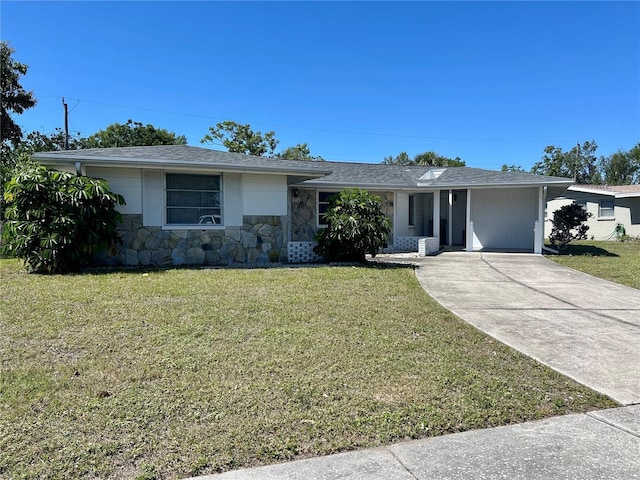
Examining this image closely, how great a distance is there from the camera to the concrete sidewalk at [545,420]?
2551mm

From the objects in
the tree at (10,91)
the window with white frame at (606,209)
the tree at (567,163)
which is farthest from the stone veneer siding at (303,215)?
the tree at (567,163)

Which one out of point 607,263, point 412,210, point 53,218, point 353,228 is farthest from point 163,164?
point 607,263

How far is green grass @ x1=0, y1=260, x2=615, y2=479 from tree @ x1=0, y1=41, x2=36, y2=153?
16036 mm

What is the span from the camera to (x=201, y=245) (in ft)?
35.9

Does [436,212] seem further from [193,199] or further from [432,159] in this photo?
[432,159]

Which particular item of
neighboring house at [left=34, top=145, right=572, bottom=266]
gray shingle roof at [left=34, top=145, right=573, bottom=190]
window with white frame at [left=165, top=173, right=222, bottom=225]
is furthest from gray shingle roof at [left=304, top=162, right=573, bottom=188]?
window with white frame at [left=165, top=173, right=222, bottom=225]

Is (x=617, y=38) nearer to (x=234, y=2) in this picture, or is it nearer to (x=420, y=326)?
(x=234, y=2)

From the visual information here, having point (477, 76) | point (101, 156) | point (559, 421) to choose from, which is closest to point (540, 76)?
point (477, 76)

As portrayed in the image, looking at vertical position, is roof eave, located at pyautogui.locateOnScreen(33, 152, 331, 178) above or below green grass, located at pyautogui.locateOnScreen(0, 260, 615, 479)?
above

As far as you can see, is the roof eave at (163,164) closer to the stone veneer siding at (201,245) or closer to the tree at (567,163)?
the stone veneer siding at (201,245)

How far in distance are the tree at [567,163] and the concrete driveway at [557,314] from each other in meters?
43.1

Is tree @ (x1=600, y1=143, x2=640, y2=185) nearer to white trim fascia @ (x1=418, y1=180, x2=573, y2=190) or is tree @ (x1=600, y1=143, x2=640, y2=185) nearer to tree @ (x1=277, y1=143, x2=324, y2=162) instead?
tree @ (x1=277, y1=143, x2=324, y2=162)

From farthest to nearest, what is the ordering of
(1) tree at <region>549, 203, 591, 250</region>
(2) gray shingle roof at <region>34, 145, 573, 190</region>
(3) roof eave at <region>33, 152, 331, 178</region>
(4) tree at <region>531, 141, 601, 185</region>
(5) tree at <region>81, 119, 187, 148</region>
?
1. (4) tree at <region>531, 141, 601, 185</region>
2. (5) tree at <region>81, 119, 187, 148</region>
3. (1) tree at <region>549, 203, 591, 250</region>
4. (2) gray shingle roof at <region>34, 145, 573, 190</region>
5. (3) roof eave at <region>33, 152, 331, 178</region>

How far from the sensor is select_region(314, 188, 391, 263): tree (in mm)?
11039
